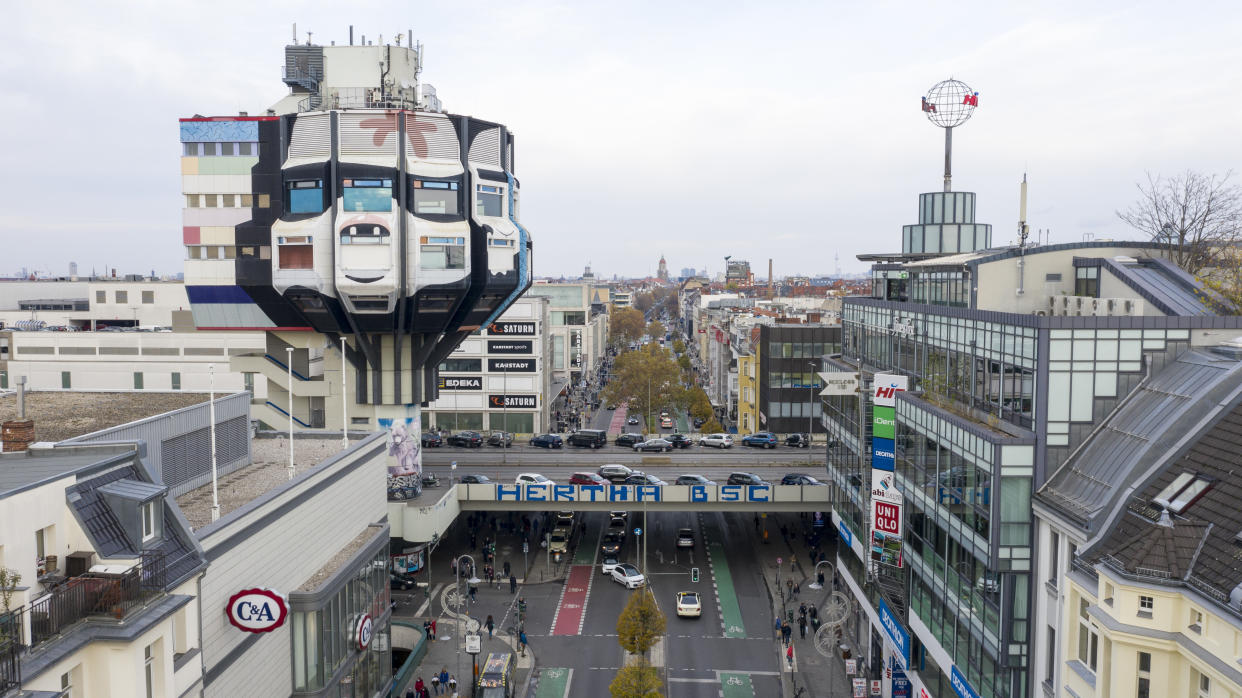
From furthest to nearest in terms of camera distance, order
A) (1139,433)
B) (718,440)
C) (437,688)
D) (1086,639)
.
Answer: (718,440), (437,688), (1139,433), (1086,639)

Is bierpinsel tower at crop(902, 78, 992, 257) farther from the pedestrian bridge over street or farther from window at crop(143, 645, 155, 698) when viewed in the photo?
window at crop(143, 645, 155, 698)

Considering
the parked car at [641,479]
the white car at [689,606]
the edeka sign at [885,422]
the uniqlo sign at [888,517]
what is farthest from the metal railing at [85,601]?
the parked car at [641,479]

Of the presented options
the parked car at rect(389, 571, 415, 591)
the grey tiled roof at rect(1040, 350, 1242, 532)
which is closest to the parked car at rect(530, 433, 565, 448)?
the parked car at rect(389, 571, 415, 591)

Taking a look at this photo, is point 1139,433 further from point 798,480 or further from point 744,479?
point 744,479

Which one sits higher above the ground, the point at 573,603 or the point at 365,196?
the point at 365,196

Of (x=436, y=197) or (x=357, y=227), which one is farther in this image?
(x=436, y=197)

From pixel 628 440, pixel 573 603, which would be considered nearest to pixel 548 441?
pixel 628 440
